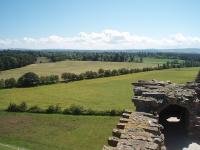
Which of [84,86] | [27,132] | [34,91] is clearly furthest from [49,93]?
[27,132]

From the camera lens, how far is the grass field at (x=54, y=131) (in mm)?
34328

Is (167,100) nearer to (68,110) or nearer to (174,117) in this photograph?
(174,117)

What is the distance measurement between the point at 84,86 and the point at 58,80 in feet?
36.2

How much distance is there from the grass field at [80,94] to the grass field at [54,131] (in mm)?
9120

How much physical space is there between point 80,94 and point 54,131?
99.4ft

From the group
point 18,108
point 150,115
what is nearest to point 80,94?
point 18,108

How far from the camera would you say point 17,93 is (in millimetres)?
72812

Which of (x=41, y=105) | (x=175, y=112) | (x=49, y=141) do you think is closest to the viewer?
(x=175, y=112)

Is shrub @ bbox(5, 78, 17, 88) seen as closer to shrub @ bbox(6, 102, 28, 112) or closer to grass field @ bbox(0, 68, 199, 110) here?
grass field @ bbox(0, 68, 199, 110)

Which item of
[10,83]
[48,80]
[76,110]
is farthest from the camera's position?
[48,80]

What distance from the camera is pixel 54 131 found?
40.6 m

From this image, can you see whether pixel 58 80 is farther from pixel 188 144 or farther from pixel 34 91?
pixel 188 144

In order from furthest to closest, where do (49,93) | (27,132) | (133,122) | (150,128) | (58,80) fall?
(58,80) < (49,93) < (27,132) < (133,122) < (150,128)

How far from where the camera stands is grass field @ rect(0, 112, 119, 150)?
3433 centimetres
